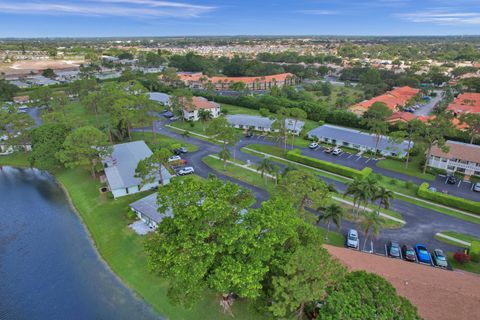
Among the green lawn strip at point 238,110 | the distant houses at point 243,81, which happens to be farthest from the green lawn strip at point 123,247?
the distant houses at point 243,81

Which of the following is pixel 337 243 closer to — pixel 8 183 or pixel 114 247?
pixel 114 247

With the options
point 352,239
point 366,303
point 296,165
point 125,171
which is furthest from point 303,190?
point 125,171

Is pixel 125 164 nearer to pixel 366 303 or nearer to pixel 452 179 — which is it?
pixel 366 303

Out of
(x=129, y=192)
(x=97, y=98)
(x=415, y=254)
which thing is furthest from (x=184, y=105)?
(x=415, y=254)

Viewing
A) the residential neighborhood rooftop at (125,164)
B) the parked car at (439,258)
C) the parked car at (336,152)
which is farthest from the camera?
the parked car at (336,152)

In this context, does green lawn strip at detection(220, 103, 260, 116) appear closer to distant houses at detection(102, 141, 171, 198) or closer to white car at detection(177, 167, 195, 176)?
distant houses at detection(102, 141, 171, 198)

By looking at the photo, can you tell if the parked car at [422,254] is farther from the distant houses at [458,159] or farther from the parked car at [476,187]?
the distant houses at [458,159]

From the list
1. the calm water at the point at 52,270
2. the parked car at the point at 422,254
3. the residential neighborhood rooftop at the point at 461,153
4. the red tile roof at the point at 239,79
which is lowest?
the calm water at the point at 52,270
